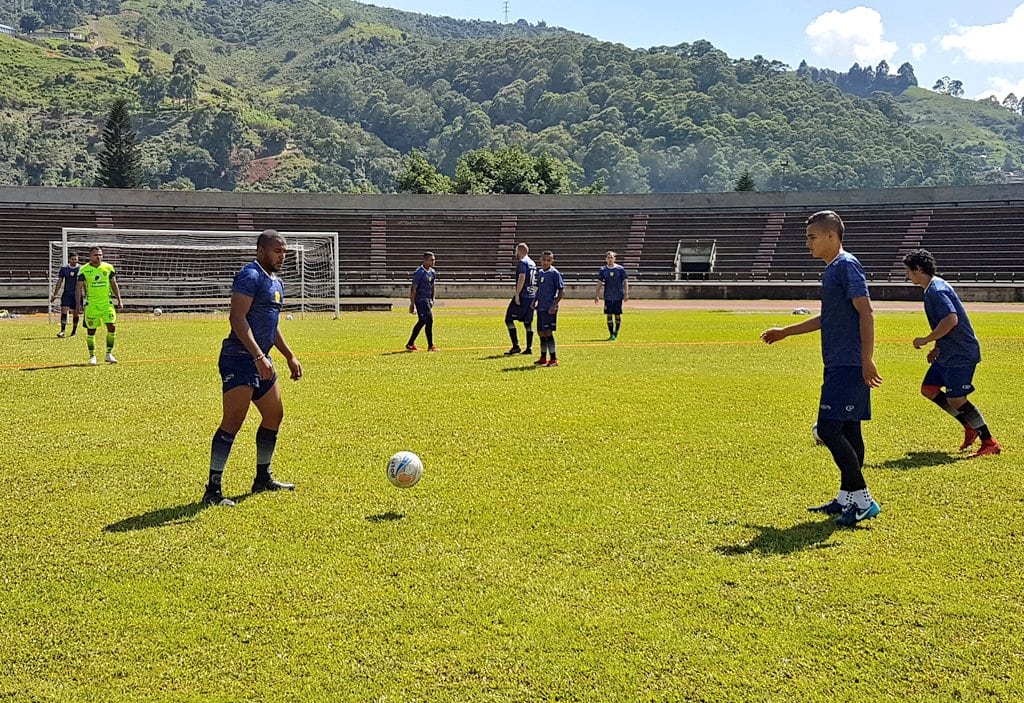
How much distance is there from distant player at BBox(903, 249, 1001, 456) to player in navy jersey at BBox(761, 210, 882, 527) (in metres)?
2.38

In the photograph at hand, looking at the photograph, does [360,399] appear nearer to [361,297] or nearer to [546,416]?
[546,416]

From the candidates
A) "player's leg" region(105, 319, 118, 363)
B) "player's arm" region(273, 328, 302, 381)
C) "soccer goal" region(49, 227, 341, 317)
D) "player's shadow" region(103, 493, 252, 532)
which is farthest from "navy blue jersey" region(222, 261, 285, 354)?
"soccer goal" region(49, 227, 341, 317)

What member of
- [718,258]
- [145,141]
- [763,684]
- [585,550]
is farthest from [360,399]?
[145,141]

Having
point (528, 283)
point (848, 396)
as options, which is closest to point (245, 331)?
point (848, 396)

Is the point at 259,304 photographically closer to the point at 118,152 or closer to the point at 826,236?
the point at 826,236

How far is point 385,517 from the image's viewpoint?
255 inches

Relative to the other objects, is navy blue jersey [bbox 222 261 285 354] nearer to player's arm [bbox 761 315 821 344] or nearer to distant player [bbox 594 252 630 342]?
player's arm [bbox 761 315 821 344]

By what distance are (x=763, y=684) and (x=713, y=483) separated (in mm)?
3496

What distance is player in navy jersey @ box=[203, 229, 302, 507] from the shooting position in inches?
269

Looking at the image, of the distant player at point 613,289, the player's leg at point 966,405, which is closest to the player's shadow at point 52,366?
the distant player at point 613,289

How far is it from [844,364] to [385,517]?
139 inches

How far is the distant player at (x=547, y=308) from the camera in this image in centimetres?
1573

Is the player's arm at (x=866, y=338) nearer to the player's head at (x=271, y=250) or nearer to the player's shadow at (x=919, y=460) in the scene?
the player's shadow at (x=919, y=460)

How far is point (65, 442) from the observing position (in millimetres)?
9047
